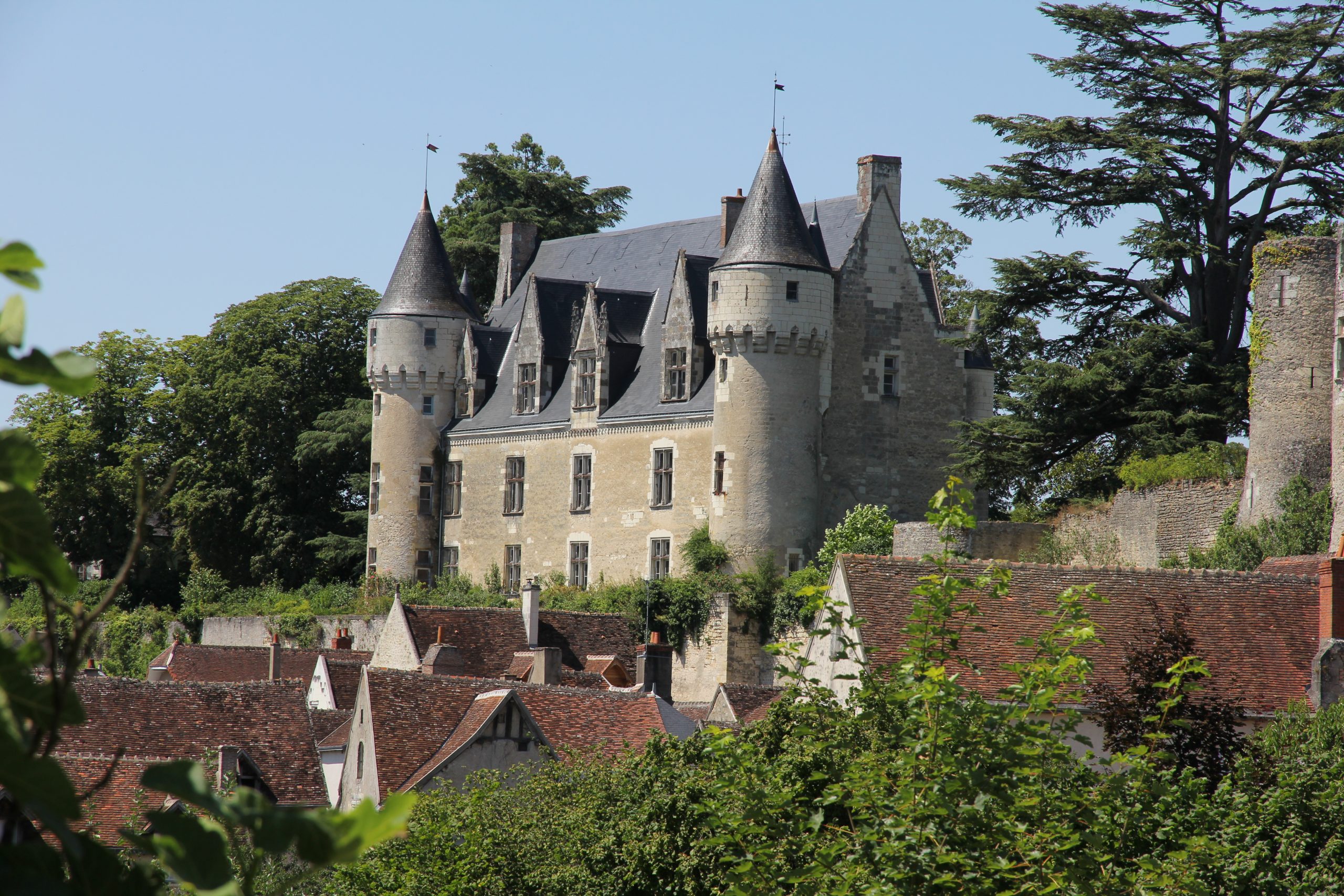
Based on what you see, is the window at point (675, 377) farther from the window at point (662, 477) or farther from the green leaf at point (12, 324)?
the green leaf at point (12, 324)

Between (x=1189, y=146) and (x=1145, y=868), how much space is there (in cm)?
3381

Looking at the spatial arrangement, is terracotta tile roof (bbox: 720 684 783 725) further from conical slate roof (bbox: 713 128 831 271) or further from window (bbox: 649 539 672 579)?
conical slate roof (bbox: 713 128 831 271)

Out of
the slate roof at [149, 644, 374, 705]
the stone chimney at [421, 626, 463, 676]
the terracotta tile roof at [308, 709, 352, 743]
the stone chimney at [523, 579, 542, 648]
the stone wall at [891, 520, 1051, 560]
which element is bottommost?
the terracotta tile roof at [308, 709, 352, 743]

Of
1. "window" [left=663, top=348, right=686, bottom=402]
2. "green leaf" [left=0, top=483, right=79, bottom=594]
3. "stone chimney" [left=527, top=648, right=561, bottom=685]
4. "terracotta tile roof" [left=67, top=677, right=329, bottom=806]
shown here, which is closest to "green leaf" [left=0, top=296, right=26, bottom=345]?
"green leaf" [left=0, top=483, right=79, bottom=594]

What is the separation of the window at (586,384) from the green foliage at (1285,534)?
1832 cm

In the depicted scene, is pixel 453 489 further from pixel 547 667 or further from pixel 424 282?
pixel 547 667

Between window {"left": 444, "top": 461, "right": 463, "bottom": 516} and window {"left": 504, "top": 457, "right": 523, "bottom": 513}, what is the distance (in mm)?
1777

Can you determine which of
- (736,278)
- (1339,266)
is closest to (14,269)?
(1339,266)

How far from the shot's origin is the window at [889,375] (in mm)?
45906

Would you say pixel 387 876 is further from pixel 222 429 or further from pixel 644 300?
pixel 222 429

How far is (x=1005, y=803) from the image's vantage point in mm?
10938

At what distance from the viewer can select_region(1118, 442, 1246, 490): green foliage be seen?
3684cm

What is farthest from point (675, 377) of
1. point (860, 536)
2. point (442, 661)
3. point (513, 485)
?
point (442, 661)

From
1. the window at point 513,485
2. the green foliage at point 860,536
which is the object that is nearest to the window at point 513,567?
the window at point 513,485
